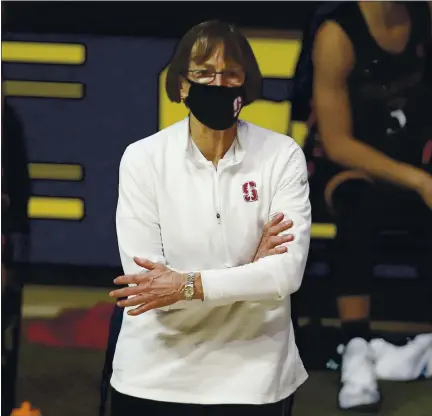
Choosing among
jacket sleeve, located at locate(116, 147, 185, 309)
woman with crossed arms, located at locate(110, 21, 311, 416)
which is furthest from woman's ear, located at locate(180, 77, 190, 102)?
jacket sleeve, located at locate(116, 147, 185, 309)

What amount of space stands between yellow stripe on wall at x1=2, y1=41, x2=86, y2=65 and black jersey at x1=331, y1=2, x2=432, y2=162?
0.89 meters

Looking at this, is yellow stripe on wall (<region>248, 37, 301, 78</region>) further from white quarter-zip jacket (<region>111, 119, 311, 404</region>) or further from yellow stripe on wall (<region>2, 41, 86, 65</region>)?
yellow stripe on wall (<region>2, 41, 86, 65</region>)

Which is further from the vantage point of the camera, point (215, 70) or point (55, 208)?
point (55, 208)

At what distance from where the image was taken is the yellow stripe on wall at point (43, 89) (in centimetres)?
221

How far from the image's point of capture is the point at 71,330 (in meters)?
2.27

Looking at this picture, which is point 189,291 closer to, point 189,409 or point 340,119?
point 189,409

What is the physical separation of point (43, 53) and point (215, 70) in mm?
719

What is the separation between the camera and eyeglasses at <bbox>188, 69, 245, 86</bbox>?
A: 1.84 meters

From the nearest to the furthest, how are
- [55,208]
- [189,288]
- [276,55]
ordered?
[189,288] → [276,55] → [55,208]

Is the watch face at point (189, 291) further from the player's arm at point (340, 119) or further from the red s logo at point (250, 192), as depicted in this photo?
the player's arm at point (340, 119)

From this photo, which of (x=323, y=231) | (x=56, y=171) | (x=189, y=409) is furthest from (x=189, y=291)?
(x=56, y=171)

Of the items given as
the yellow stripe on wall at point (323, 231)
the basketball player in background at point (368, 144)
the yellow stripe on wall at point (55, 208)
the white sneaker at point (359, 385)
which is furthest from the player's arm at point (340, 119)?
the yellow stripe on wall at point (55, 208)

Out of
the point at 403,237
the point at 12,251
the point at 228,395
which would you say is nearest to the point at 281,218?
the point at 228,395

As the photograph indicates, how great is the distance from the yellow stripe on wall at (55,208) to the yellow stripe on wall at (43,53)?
0.48 m
